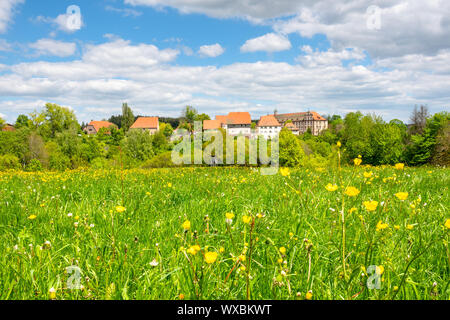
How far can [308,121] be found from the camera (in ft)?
482

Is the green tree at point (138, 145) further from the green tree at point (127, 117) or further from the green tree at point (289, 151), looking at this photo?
the green tree at point (127, 117)

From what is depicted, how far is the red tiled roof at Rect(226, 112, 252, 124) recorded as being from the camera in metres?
102

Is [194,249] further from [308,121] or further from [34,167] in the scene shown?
[308,121]

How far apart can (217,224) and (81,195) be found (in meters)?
3.02

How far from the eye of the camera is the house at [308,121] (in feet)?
477

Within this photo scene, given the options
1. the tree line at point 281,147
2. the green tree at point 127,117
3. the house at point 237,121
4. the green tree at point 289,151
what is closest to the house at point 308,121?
the house at point 237,121

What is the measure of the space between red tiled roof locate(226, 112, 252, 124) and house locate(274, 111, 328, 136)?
45.4 meters

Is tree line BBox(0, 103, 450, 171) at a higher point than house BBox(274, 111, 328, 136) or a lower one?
lower

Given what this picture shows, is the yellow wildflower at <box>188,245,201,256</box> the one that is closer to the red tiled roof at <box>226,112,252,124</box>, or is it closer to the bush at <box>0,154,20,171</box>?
the bush at <box>0,154,20,171</box>

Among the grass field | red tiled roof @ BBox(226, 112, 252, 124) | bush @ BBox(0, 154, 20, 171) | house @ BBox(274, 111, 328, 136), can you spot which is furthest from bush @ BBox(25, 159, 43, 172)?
house @ BBox(274, 111, 328, 136)

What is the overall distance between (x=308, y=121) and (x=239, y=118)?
193ft

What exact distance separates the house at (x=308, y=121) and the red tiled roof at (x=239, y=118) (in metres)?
45.4
